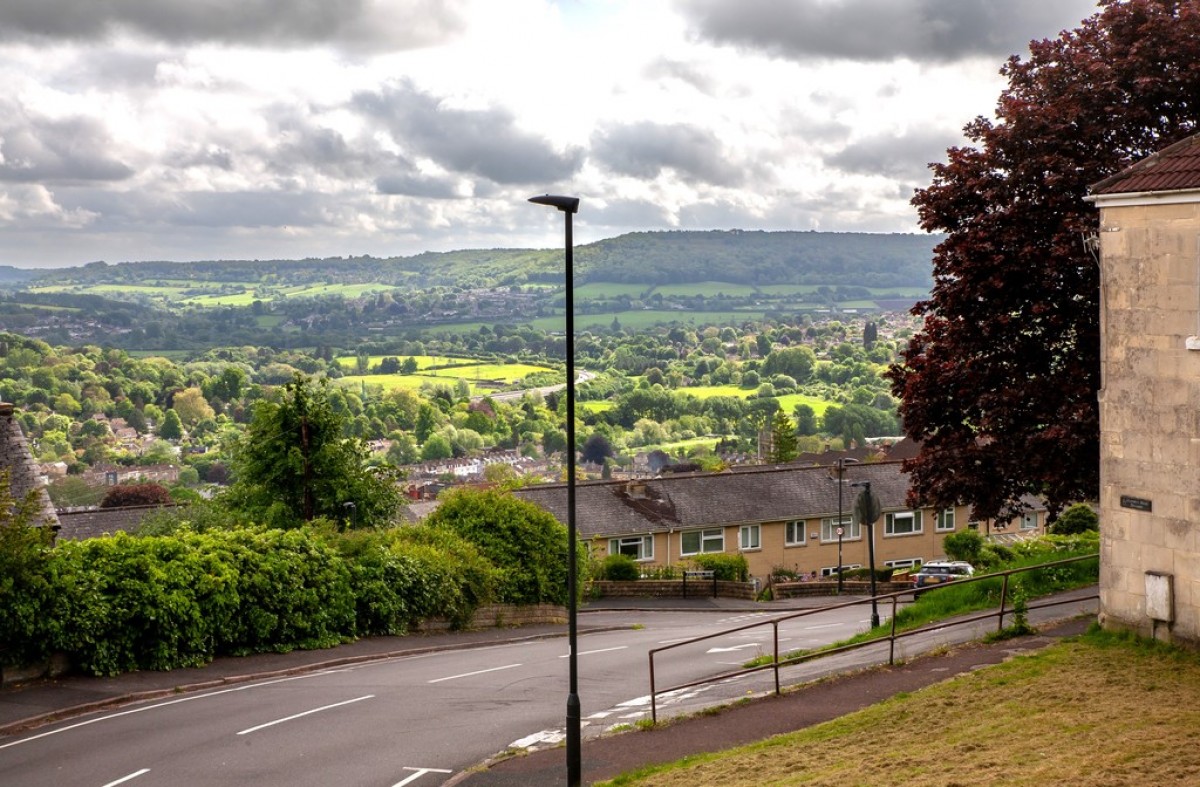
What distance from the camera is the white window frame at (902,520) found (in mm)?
68812

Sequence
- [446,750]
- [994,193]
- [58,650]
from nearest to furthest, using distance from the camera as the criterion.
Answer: [446,750] < [58,650] < [994,193]

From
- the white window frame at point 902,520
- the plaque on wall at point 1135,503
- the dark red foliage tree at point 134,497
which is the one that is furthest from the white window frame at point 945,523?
the plaque on wall at point 1135,503

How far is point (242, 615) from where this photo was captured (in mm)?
26781

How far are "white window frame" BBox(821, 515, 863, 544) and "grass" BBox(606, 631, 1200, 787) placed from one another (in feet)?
163

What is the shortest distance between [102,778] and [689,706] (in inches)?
314

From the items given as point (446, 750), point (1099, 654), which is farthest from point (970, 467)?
point (446, 750)

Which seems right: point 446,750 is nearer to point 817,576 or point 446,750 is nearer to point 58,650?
point 58,650

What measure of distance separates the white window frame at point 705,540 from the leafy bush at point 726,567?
515 centimetres

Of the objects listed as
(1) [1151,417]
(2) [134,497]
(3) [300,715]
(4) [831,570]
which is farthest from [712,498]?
(1) [1151,417]

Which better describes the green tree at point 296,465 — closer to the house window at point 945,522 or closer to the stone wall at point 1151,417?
the stone wall at point 1151,417

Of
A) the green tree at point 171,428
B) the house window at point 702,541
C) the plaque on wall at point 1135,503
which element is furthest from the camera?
the green tree at point 171,428

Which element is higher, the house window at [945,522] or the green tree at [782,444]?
the green tree at [782,444]

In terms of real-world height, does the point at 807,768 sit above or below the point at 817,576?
above

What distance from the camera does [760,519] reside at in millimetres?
65312
